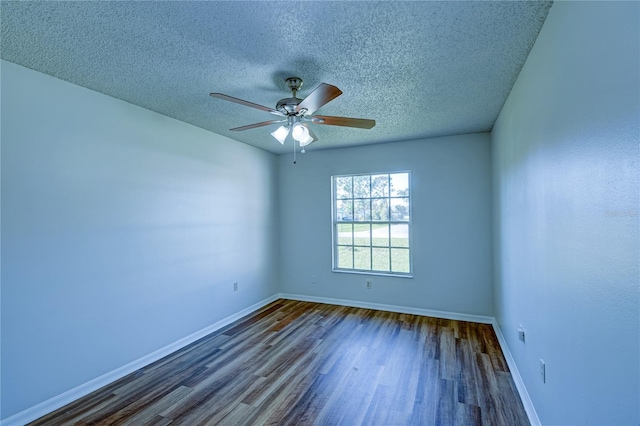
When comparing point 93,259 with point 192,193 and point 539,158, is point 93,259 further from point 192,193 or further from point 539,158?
point 539,158

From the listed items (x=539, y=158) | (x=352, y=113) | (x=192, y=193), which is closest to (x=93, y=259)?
(x=192, y=193)

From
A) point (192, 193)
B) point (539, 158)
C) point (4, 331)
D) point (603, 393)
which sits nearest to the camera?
point (603, 393)

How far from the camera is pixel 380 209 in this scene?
174 inches

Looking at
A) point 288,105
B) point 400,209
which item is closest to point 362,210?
point 400,209

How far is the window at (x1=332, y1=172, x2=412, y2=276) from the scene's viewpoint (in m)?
4.26

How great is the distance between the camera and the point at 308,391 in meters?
2.34

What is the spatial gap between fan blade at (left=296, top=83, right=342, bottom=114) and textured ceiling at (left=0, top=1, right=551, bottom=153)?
0.29 metres

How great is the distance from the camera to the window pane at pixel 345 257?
4.62m

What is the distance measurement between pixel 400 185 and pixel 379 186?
322 mm

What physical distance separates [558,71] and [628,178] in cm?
86

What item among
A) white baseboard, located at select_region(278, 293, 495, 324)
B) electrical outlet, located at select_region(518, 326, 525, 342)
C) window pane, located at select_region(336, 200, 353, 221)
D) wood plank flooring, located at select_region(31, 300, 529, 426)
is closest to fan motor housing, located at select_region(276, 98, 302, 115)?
wood plank flooring, located at select_region(31, 300, 529, 426)

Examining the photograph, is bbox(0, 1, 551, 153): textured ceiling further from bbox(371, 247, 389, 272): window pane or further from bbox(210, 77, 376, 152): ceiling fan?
bbox(371, 247, 389, 272): window pane

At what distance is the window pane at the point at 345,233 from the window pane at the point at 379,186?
0.65 m

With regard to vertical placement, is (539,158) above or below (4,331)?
above
